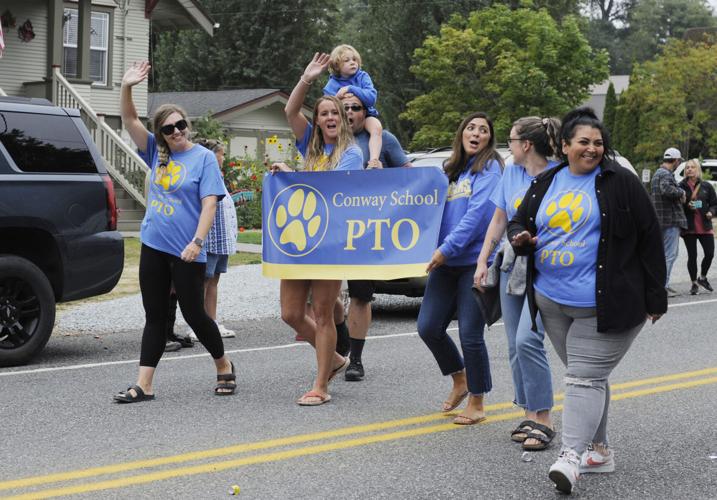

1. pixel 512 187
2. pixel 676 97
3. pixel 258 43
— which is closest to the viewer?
pixel 512 187

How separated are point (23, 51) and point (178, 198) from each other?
2159 centimetres

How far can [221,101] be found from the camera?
137 ft

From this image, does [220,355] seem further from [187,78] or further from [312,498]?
[187,78]

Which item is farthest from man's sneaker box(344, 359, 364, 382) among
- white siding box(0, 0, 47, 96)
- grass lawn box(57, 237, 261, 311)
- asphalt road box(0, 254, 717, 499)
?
white siding box(0, 0, 47, 96)

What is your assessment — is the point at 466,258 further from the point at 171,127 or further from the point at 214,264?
the point at 214,264

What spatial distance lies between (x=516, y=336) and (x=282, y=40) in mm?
52470

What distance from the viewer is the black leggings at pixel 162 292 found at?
7406mm

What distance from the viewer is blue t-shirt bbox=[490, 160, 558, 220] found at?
6.37m

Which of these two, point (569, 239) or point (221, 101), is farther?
point (221, 101)

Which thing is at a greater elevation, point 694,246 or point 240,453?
point 694,246

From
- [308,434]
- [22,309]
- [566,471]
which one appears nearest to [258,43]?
[22,309]

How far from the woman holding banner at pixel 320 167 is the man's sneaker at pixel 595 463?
214 cm

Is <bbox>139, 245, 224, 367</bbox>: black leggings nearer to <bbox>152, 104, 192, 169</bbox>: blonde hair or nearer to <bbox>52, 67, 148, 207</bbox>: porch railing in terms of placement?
<bbox>152, 104, 192, 169</bbox>: blonde hair

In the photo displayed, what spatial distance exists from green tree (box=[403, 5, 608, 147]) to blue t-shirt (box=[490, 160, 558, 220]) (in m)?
33.6
